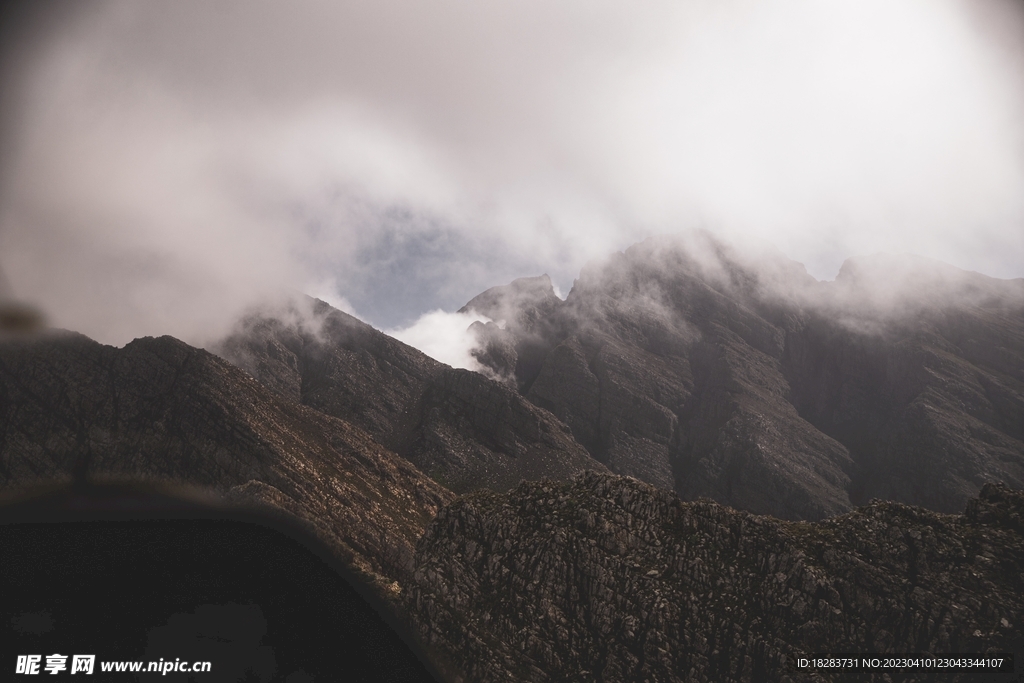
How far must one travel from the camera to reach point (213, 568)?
40.8m

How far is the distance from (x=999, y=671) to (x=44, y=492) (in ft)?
838

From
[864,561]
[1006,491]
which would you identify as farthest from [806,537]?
[1006,491]

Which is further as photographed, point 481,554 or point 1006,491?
point 481,554

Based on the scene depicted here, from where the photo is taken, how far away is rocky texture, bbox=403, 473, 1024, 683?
5584 cm

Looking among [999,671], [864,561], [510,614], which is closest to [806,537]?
[864,561]

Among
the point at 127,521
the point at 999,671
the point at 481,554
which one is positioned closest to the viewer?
the point at 999,671

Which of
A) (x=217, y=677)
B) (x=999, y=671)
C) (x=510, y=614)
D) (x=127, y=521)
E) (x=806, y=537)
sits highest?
(x=127, y=521)

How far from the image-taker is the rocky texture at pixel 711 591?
55844mm

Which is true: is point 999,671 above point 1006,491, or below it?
below

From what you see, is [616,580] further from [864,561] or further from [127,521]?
[127,521]

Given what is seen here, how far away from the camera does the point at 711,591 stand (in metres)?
62.4

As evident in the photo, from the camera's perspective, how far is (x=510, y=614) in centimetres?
6431

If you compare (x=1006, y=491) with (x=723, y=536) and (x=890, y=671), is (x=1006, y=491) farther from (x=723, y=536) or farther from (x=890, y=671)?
(x=723, y=536)

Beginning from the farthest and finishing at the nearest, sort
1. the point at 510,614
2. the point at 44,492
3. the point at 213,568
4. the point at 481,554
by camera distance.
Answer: the point at 44,492
the point at 481,554
the point at 510,614
the point at 213,568
